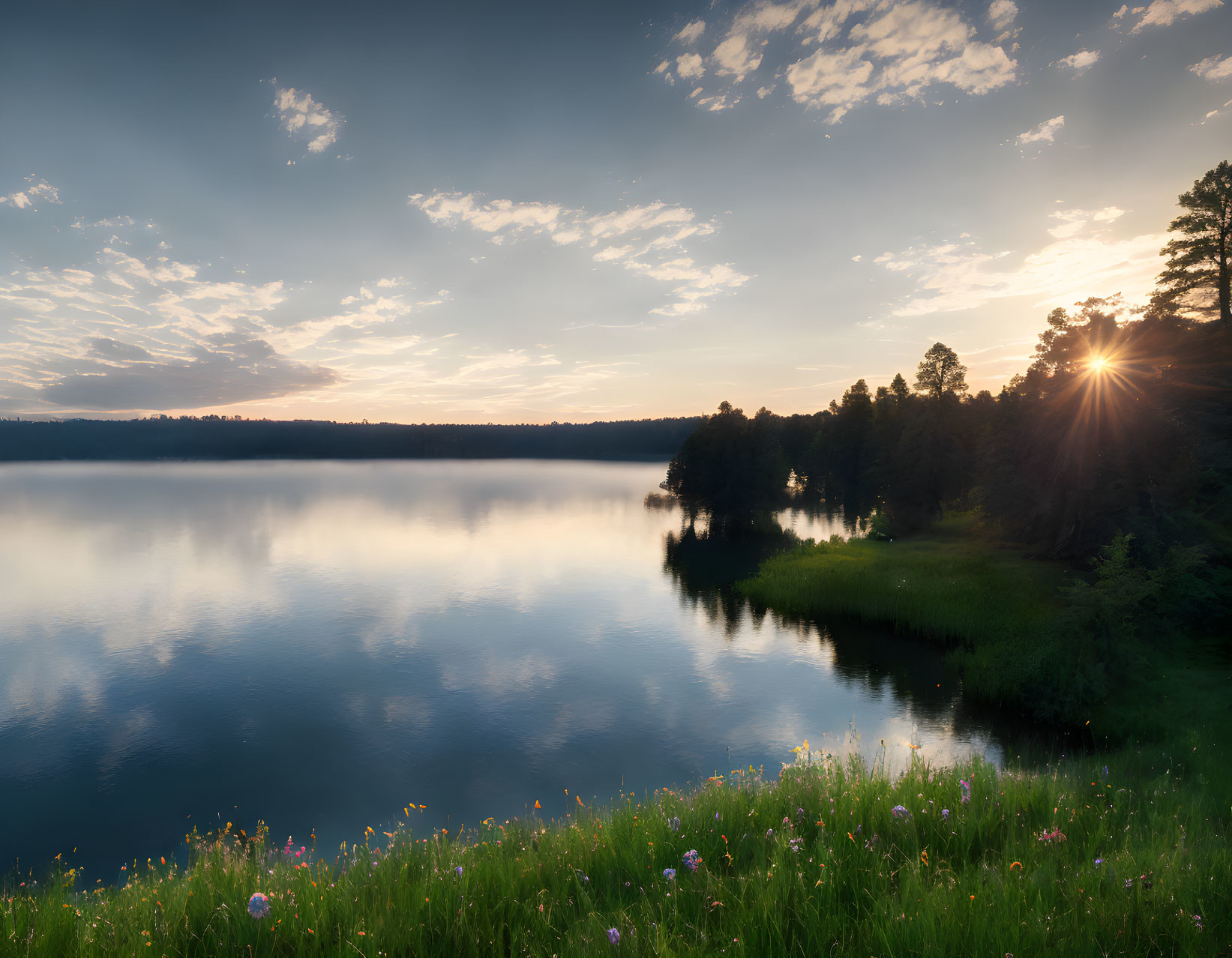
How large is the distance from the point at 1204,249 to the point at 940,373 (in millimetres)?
36462

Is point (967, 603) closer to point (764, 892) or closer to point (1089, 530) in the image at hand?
point (1089, 530)

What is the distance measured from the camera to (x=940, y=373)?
79.2 m

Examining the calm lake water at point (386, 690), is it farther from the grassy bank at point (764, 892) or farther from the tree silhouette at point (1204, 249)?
the tree silhouette at point (1204, 249)

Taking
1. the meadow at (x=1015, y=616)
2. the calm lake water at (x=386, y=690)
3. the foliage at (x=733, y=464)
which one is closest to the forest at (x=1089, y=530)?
the meadow at (x=1015, y=616)

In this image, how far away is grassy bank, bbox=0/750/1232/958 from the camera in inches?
206

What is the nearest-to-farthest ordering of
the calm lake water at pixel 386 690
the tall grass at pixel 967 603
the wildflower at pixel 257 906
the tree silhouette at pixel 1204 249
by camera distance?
the wildflower at pixel 257 906, the calm lake water at pixel 386 690, the tall grass at pixel 967 603, the tree silhouette at pixel 1204 249

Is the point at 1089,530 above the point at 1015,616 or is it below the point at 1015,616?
above

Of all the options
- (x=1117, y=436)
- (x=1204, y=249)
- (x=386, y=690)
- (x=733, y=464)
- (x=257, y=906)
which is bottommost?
(x=386, y=690)

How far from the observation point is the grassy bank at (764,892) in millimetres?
5230

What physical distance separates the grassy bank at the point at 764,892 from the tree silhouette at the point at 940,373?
79.0m

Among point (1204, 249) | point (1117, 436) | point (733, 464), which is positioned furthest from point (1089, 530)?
point (733, 464)

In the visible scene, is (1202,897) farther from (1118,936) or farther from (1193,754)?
(1193,754)

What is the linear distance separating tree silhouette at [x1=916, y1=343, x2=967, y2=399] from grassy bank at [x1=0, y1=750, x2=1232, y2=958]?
79.0m

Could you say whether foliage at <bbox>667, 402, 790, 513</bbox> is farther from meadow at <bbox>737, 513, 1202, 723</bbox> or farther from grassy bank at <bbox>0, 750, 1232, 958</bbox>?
grassy bank at <bbox>0, 750, 1232, 958</bbox>
